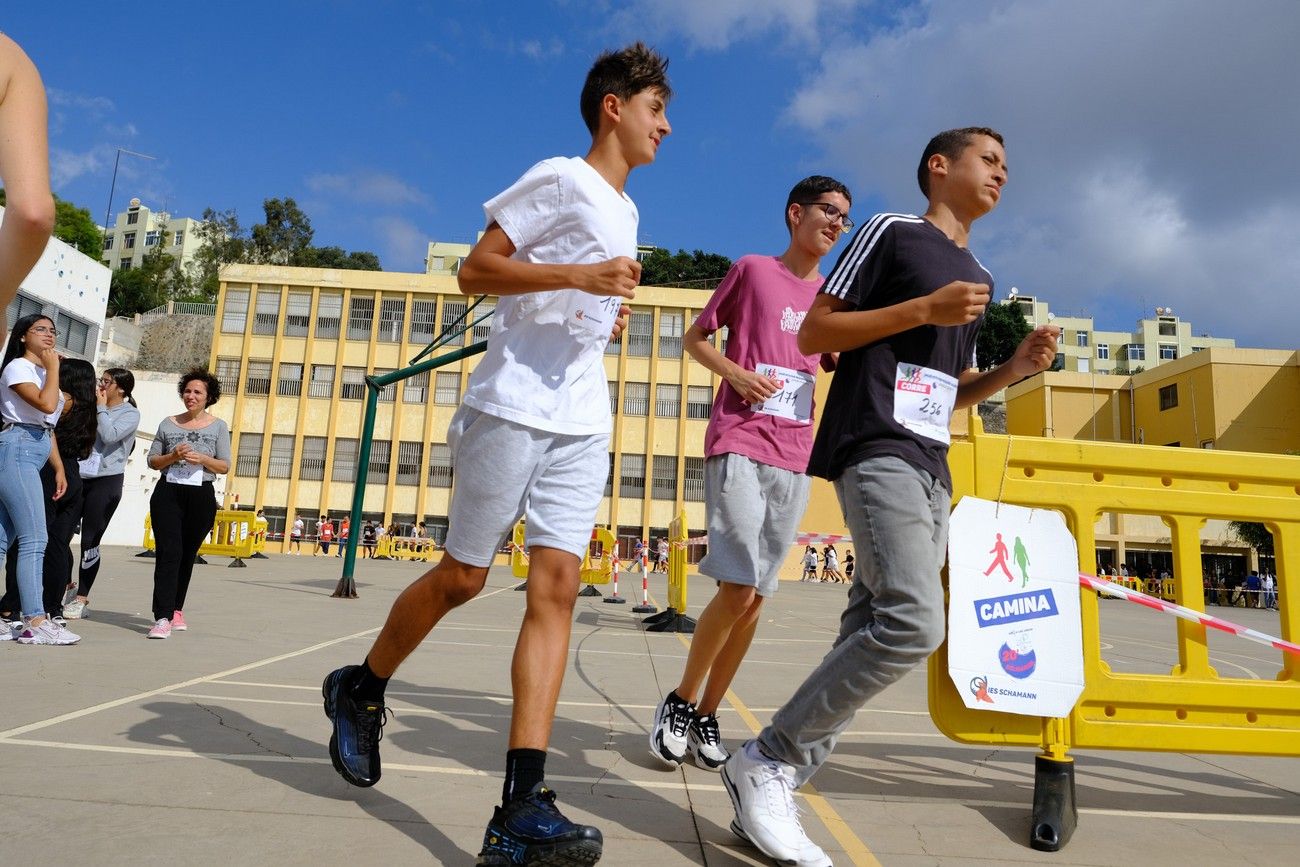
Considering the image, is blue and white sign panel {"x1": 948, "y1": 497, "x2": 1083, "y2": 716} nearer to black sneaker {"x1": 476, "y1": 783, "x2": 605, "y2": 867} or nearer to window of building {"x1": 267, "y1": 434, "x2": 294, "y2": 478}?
black sneaker {"x1": 476, "y1": 783, "x2": 605, "y2": 867}

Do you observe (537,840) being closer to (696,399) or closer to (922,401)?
(922,401)

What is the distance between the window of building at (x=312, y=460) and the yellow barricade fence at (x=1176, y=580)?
49461 mm

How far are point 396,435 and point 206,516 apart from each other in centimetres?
4433

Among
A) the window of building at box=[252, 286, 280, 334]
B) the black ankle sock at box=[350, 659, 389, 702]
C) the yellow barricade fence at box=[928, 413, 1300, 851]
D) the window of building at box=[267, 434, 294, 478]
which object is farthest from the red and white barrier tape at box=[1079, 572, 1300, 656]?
the window of building at box=[252, 286, 280, 334]

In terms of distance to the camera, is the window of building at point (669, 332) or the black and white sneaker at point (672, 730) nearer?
the black and white sneaker at point (672, 730)

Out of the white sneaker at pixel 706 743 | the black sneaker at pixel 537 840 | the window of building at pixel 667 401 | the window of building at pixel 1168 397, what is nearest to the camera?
the black sneaker at pixel 537 840

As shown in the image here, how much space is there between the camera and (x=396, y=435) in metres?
49.3

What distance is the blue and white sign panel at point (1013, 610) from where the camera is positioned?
2.85 m

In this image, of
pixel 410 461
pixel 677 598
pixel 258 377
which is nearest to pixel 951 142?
pixel 677 598

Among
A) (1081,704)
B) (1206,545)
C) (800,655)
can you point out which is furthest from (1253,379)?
(1081,704)

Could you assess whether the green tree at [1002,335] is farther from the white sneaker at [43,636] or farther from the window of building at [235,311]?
the white sneaker at [43,636]

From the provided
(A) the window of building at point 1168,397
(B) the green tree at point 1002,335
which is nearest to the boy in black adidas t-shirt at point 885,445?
(A) the window of building at point 1168,397

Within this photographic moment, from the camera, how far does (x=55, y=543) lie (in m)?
6.13

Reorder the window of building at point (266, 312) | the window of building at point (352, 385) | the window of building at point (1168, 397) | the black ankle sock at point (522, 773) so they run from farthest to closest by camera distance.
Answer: the window of building at point (1168, 397) → the window of building at point (266, 312) → the window of building at point (352, 385) → the black ankle sock at point (522, 773)
